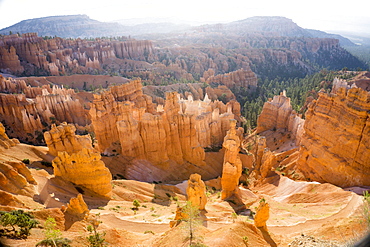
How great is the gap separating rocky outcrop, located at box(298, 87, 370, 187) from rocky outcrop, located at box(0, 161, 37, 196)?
2636cm

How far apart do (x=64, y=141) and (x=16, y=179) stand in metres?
8.92

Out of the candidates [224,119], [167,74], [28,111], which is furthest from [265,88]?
[28,111]

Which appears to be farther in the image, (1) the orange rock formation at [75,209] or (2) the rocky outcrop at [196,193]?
(2) the rocky outcrop at [196,193]

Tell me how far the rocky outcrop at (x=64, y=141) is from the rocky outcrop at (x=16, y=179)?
23.2ft

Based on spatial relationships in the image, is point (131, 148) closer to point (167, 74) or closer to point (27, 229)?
point (27, 229)

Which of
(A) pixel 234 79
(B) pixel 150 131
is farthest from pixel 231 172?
(A) pixel 234 79

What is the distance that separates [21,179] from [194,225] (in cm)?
1170

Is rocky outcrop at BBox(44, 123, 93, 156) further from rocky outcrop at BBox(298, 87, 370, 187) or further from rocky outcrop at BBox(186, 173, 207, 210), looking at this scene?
rocky outcrop at BBox(298, 87, 370, 187)

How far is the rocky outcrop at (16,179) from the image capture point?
14285mm

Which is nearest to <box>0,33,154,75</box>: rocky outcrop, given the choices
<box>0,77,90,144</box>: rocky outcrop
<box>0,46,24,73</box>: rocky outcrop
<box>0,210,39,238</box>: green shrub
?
<box>0,46,24,73</box>: rocky outcrop

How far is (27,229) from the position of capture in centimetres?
980

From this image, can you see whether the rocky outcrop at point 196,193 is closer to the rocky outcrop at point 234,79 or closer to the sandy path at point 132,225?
the sandy path at point 132,225

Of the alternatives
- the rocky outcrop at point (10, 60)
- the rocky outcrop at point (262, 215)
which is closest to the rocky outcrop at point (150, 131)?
the rocky outcrop at point (262, 215)

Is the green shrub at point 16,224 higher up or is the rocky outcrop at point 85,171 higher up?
the green shrub at point 16,224
